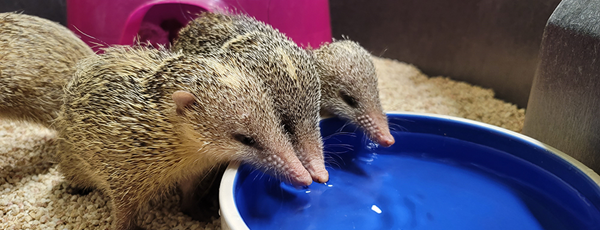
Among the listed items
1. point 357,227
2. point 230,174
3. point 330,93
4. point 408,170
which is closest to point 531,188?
point 408,170

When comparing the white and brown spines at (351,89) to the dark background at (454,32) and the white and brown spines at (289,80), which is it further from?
the dark background at (454,32)

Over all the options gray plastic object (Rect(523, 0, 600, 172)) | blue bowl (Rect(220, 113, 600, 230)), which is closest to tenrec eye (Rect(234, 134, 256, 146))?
blue bowl (Rect(220, 113, 600, 230))

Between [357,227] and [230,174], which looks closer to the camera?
[230,174]

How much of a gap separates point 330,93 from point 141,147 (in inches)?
35.9

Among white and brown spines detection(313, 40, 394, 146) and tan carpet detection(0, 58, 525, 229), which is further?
white and brown spines detection(313, 40, 394, 146)

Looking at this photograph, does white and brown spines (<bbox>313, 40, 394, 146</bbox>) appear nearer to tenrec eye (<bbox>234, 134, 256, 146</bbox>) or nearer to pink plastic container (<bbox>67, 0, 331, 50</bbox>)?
pink plastic container (<bbox>67, 0, 331, 50</bbox>)

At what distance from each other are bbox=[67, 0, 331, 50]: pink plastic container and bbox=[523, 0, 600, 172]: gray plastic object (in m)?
1.15

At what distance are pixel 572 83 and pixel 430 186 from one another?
69 cm

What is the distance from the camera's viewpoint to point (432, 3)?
3035mm

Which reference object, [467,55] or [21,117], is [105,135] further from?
[467,55]

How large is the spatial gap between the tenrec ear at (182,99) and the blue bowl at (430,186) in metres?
0.29

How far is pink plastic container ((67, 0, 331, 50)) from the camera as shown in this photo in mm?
2240

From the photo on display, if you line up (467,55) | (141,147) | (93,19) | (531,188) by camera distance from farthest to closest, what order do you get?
(467,55) < (93,19) < (531,188) < (141,147)

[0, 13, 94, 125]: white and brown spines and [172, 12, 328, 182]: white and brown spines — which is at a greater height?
[172, 12, 328, 182]: white and brown spines
